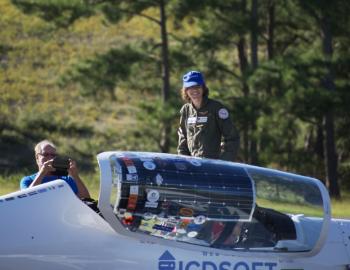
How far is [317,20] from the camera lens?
26.4 metres

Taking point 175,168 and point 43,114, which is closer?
point 175,168

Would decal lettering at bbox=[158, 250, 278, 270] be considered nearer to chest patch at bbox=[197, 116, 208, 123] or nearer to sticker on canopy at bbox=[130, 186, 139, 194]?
sticker on canopy at bbox=[130, 186, 139, 194]

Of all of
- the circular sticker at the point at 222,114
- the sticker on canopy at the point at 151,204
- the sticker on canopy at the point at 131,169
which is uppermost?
the circular sticker at the point at 222,114

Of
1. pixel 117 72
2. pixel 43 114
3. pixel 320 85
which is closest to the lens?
pixel 320 85

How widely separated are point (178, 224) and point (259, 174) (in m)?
0.73

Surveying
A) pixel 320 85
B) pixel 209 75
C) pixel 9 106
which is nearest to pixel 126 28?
pixel 9 106

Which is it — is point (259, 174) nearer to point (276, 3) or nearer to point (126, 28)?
point (276, 3)

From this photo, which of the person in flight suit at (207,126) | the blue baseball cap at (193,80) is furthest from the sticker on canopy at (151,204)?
the blue baseball cap at (193,80)

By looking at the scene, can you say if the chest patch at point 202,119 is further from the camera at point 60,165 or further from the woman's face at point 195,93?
the camera at point 60,165

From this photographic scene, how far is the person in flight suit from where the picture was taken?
712 centimetres

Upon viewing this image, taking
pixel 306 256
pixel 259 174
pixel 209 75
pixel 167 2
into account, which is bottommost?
pixel 306 256

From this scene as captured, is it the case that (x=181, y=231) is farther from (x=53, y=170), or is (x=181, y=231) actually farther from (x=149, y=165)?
(x=53, y=170)

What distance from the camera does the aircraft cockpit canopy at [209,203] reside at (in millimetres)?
5535

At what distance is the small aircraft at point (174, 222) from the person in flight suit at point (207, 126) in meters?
1.12
